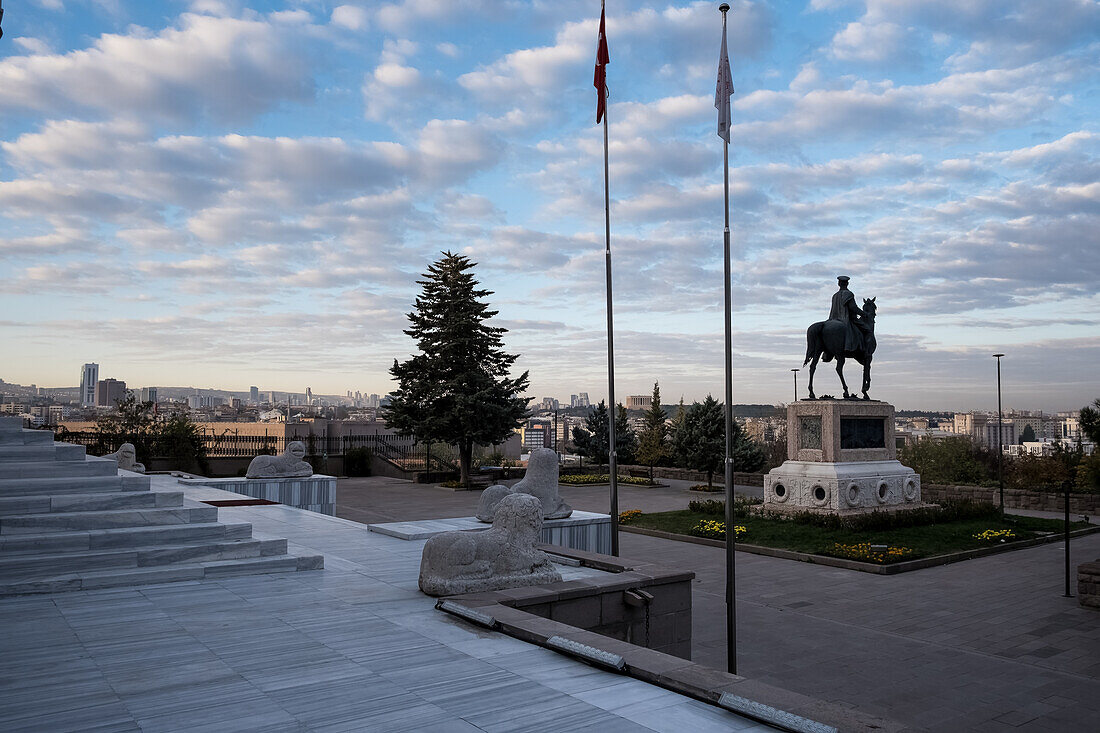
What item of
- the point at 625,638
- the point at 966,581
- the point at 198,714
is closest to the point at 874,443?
the point at 966,581

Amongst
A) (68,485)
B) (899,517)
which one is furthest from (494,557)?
(899,517)

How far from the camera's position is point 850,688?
795 cm

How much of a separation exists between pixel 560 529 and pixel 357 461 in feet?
88.6

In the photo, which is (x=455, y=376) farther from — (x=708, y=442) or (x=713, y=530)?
(x=713, y=530)

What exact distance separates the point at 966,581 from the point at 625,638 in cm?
902

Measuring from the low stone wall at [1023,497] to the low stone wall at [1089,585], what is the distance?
1416 centimetres

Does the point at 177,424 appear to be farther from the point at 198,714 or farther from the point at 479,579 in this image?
the point at 198,714

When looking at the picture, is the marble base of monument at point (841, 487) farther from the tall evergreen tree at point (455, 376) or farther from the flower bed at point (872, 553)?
the tall evergreen tree at point (455, 376)

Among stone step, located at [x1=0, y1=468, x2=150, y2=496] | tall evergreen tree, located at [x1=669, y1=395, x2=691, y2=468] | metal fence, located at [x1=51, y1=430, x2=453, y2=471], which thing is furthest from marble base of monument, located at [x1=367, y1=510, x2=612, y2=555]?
metal fence, located at [x1=51, y1=430, x2=453, y2=471]

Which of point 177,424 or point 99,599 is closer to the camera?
point 99,599

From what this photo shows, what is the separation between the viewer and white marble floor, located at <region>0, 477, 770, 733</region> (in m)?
4.21

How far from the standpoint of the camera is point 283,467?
18250 millimetres

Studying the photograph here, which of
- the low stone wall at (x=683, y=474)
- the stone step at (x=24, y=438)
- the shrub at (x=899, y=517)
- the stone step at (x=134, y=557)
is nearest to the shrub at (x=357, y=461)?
the low stone wall at (x=683, y=474)

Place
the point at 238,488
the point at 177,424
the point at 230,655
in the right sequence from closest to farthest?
the point at 230,655 < the point at 238,488 < the point at 177,424
